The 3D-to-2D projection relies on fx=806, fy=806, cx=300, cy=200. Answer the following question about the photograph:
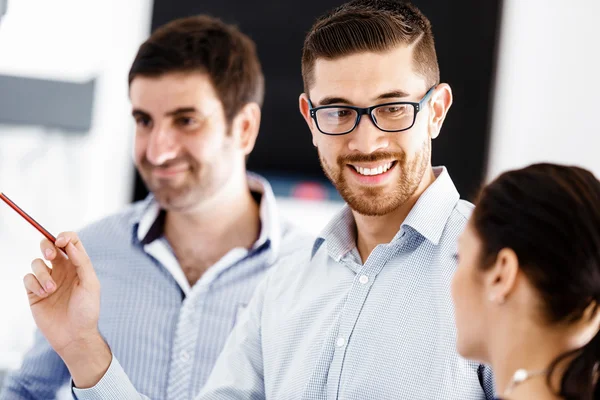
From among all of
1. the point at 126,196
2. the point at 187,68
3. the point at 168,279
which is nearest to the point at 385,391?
the point at 168,279

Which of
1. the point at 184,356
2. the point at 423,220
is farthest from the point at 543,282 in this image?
the point at 184,356

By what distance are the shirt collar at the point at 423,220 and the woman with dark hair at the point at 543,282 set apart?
345 mm

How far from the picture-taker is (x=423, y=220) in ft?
5.04

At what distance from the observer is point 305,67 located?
1727mm

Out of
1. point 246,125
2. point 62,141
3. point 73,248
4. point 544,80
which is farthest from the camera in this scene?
point 544,80

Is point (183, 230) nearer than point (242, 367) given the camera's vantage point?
No

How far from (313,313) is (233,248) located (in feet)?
2.05

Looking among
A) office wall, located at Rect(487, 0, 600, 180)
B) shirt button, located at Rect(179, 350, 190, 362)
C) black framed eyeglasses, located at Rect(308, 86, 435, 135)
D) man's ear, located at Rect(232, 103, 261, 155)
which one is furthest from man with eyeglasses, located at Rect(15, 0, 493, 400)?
office wall, located at Rect(487, 0, 600, 180)

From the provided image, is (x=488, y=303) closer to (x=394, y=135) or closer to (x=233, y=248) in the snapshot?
(x=394, y=135)

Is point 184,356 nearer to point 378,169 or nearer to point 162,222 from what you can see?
point 162,222

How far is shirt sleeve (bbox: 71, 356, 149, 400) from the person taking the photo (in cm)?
163

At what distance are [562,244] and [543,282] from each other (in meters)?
0.06

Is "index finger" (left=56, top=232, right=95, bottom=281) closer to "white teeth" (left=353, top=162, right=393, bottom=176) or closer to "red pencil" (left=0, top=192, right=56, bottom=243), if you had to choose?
"red pencil" (left=0, top=192, right=56, bottom=243)

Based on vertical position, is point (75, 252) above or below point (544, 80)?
below
